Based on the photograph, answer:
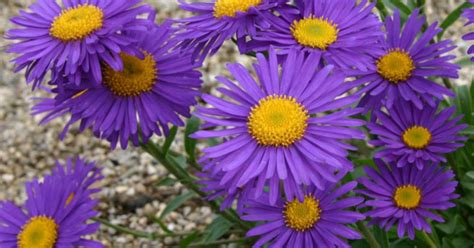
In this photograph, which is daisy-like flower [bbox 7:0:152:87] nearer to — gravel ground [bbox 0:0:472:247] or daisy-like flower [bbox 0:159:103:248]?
daisy-like flower [bbox 0:159:103:248]

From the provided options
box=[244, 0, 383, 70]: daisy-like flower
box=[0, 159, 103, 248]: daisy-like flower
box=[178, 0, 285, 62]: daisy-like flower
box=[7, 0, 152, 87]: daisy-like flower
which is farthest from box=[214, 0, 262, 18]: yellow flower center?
box=[0, 159, 103, 248]: daisy-like flower

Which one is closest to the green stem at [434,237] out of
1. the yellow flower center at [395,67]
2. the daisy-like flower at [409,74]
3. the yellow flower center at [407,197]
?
the yellow flower center at [407,197]

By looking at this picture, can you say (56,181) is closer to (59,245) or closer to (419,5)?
(59,245)

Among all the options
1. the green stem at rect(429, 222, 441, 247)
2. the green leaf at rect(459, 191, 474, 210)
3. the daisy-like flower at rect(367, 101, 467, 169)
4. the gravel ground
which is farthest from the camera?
the gravel ground

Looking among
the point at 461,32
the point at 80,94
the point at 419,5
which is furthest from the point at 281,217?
the point at 461,32

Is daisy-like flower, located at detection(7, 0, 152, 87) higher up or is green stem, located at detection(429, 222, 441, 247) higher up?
daisy-like flower, located at detection(7, 0, 152, 87)

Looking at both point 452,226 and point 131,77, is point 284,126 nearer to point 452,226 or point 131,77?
point 131,77

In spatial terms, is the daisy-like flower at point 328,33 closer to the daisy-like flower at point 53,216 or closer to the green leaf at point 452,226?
the green leaf at point 452,226
